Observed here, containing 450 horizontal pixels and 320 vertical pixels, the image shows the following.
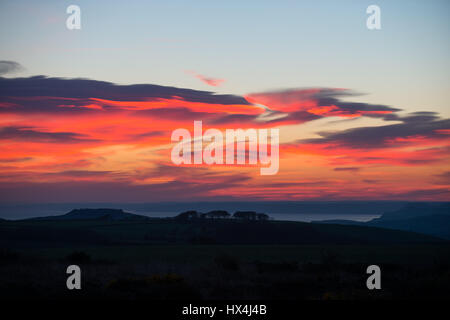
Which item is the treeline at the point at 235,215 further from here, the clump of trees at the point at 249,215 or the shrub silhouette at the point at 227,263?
the shrub silhouette at the point at 227,263

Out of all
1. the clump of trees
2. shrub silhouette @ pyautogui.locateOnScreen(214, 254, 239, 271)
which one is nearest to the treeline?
the clump of trees

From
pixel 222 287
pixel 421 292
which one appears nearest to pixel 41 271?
pixel 222 287

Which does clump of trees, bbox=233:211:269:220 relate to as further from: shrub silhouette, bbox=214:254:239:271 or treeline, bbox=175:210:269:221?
shrub silhouette, bbox=214:254:239:271

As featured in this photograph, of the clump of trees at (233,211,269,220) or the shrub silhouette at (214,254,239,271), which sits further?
the clump of trees at (233,211,269,220)

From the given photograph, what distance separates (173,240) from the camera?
9888 centimetres

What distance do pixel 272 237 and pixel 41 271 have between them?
275 ft

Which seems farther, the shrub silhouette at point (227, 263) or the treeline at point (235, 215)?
the treeline at point (235, 215)

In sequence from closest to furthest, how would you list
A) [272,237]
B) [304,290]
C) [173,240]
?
[304,290], [173,240], [272,237]

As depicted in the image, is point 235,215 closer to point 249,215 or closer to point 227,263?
point 249,215

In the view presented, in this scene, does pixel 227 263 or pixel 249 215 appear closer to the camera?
pixel 227 263

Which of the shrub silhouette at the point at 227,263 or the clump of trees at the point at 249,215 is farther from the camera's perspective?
the clump of trees at the point at 249,215

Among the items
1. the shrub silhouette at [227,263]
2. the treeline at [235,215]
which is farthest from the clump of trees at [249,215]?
the shrub silhouette at [227,263]

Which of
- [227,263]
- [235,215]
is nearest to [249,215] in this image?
[235,215]
